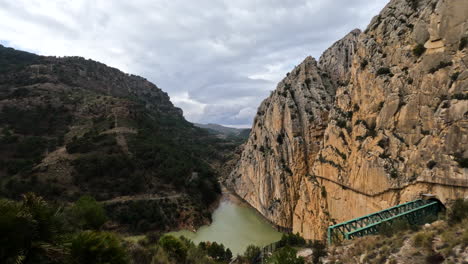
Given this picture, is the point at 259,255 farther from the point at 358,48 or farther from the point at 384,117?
the point at 358,48

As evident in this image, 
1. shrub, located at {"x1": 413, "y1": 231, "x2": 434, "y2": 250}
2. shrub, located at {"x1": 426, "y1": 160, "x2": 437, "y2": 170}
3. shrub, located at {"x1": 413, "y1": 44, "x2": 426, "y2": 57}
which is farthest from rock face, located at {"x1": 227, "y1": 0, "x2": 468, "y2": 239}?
shrub, located at {"x1": 413, "y1": 231, "x2": 434, "y2": 250}

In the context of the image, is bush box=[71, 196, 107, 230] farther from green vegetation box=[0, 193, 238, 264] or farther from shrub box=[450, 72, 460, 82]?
shrub box=[450, 72, 460, 82]

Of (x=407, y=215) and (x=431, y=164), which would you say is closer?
(x=407, y=215)

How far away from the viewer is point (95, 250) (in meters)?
7.53

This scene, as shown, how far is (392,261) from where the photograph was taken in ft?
33.4

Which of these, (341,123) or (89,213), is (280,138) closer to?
(341,123)

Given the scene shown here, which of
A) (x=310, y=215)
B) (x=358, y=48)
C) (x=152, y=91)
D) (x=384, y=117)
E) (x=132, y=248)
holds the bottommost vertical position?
(x=310, y=215)

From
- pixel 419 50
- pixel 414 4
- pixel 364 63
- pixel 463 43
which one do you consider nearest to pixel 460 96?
pixel 463 43

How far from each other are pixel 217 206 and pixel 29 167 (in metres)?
34.2

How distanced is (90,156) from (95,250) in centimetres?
4209

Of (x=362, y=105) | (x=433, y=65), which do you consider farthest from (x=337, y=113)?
(x=433, y=65)

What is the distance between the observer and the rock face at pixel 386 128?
57.1 feet

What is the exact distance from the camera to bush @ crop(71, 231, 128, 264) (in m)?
7.30

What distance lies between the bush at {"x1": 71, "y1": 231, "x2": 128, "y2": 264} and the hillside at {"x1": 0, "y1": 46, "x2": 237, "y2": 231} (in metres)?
31.6
